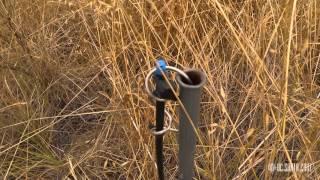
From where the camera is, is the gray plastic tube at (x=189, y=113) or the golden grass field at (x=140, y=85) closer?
the gray plastic tube at (x=189, y=113)

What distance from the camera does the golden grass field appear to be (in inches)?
40.0

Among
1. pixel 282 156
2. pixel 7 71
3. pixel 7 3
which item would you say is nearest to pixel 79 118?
pixel 7 71

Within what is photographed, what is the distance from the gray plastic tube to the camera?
2.16ft

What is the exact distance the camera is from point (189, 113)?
69 centimetres

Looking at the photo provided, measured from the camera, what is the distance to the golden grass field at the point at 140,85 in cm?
102

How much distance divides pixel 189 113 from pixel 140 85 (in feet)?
1.39

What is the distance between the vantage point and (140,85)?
110 cm

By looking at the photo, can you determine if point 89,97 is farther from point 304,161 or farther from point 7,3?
point 304,161

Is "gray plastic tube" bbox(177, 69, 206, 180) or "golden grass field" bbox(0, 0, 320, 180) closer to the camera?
"gray plastic tube" bbox(177, 69, 206, 180)

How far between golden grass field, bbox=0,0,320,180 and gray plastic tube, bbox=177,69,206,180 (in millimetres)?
185

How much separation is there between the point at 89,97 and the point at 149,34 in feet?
0.84

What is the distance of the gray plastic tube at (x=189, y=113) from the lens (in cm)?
66

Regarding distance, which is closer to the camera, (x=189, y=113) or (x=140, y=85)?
(x=189, y=113)

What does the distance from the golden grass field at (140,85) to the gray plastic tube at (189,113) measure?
0.61ft
